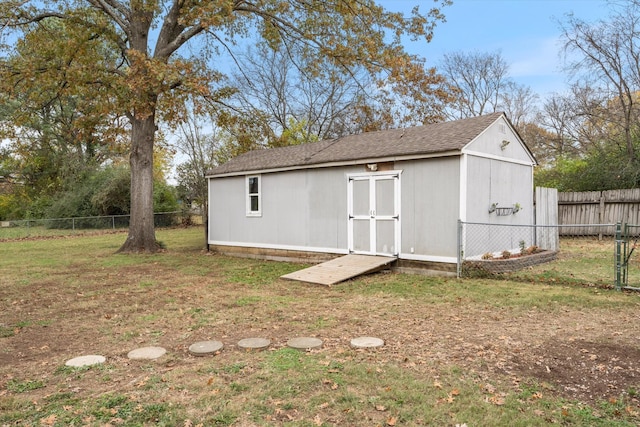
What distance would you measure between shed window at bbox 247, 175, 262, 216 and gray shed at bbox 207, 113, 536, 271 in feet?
0.10

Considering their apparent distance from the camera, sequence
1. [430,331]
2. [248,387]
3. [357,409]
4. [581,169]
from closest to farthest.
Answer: [357,409], [248,387], [430,331], [581,169]

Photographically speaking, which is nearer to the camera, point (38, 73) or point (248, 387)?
point (248, 387)

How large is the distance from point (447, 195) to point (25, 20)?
13750mm

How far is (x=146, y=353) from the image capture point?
439cm

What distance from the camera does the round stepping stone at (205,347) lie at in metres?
4.39

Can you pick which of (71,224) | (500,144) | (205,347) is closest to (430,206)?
(500,144)

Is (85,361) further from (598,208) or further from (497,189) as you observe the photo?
(598,208)

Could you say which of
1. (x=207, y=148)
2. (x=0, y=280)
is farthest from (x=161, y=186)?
(x=0, y=280)

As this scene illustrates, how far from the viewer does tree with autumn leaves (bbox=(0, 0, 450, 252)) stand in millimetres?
12820

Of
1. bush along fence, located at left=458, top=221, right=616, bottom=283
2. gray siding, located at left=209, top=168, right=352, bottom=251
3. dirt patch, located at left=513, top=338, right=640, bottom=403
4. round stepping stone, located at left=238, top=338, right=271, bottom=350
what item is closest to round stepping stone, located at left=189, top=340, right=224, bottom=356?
round stepping stone, located at left=238, top=338, right=271, bottom=350

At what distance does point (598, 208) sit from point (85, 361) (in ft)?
→ 54.0

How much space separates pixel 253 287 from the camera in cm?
815

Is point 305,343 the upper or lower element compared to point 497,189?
lower

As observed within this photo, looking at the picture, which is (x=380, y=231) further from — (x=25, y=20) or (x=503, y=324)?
(x=25, y=20)
